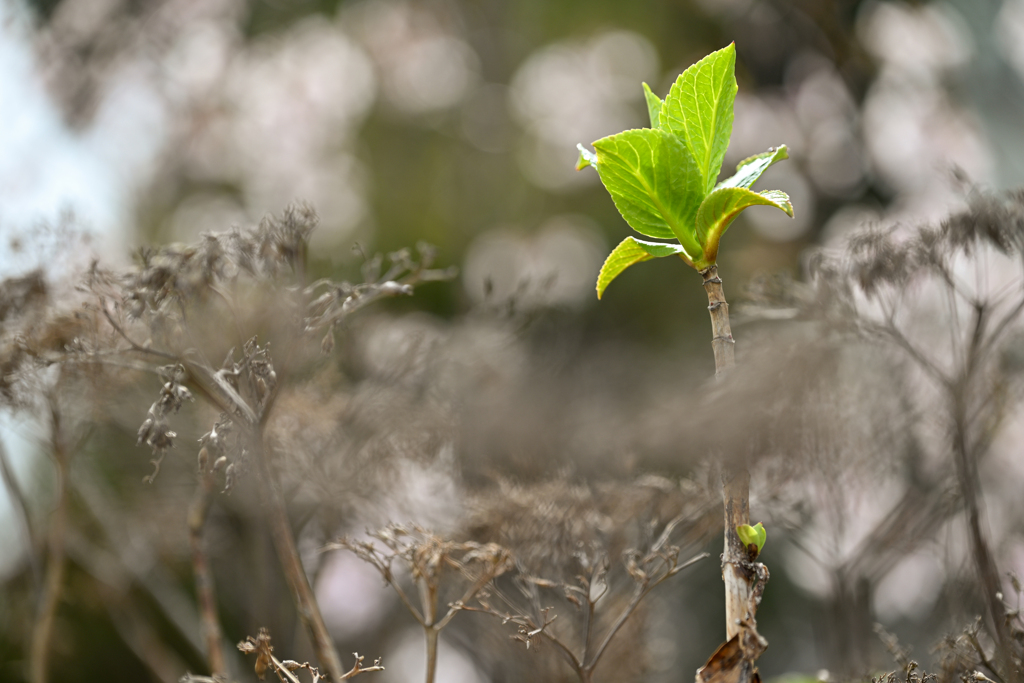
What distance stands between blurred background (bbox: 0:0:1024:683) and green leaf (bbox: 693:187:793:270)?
2.36 feet

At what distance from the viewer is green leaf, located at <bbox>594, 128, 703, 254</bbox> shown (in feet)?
1.27

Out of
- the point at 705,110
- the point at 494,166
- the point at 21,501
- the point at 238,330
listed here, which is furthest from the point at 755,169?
the point at 494,166

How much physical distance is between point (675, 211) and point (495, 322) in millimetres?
723

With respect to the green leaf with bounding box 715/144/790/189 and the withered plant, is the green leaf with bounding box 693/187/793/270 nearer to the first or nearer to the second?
the green leaf with bounding box 715/144/790/189

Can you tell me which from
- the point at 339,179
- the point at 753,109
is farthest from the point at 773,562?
the point at 339,179

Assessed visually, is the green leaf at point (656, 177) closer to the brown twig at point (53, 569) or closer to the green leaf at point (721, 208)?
the green leaf at point (721, 208)

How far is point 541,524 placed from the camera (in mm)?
665

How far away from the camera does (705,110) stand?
1.34ft

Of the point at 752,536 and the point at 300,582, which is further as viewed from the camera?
the point at 300,582

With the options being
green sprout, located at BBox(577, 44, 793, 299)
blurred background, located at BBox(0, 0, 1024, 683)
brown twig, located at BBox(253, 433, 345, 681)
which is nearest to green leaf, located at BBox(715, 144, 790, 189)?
green sprout, located at BBox(577, 44, 793, 299)

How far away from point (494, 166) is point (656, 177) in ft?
7.42

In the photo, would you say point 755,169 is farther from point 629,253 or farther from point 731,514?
point 731,514

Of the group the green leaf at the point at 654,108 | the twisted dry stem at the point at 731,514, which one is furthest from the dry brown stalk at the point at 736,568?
the green leaf at the point at 654,108

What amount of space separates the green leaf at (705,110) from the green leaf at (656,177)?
0.05 ft
